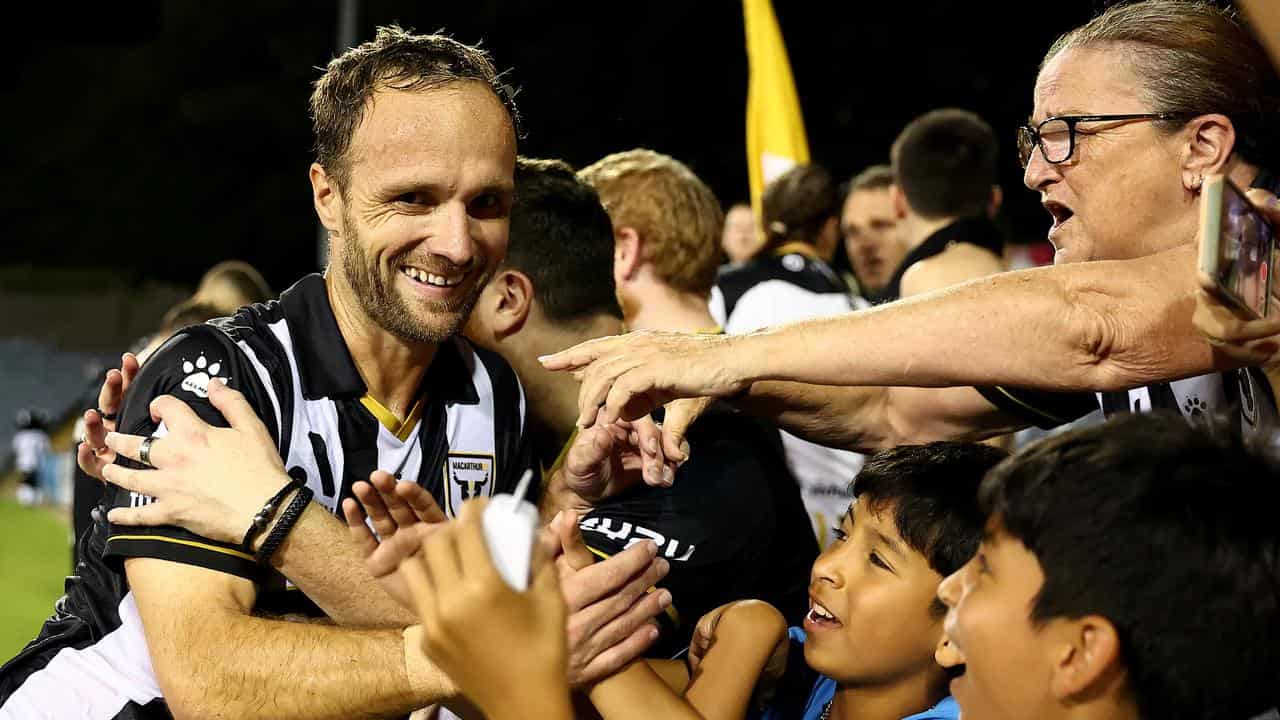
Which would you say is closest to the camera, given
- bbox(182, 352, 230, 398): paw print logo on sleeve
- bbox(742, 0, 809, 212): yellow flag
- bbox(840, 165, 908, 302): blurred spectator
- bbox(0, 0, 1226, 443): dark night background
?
bbox(182, 352, 230, 398): paw print logo on sleeve

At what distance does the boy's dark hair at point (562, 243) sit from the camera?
10.5 ft

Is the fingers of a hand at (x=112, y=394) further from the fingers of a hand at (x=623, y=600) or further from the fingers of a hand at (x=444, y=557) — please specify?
the fingers of a hand at (x=444, y=557)

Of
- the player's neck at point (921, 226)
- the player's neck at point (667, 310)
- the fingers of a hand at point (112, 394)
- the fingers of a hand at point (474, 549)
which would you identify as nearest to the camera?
the fingers of a hand at point (474, 549)

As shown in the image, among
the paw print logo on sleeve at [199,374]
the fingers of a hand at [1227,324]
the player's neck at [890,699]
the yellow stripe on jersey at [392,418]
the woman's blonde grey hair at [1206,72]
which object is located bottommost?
the player's neck at [890,699]

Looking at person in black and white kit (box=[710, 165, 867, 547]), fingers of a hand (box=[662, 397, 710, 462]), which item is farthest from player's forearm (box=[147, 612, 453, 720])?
person in black and white kit (box=[710, 165, 867, 547])

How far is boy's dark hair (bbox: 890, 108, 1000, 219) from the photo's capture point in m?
5.30

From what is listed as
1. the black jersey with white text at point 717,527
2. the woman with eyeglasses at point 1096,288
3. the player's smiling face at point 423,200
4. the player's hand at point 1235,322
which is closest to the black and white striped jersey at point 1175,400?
the woman with eyeglasses at point 1096,288

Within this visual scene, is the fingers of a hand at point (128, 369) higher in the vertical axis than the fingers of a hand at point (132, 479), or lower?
higher

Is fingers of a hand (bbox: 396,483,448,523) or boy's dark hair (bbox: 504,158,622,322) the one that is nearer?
fingers of a hand (bbox: 396,483,448,523)

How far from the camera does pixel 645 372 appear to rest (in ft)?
7.04

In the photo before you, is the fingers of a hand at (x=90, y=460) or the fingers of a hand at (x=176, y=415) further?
the fingers of a hand at (x=90, y=460)

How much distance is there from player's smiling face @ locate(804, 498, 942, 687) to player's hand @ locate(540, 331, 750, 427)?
57 cm

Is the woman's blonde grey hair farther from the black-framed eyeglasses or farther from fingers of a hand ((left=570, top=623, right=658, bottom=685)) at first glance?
fingers of a hand ((left=570, top=623, right=658, bottom=685))

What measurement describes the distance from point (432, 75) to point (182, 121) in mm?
17760
